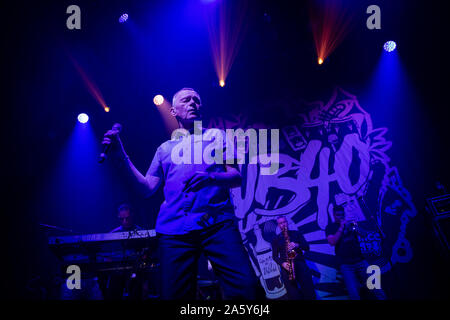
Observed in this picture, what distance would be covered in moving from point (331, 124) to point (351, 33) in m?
2.06

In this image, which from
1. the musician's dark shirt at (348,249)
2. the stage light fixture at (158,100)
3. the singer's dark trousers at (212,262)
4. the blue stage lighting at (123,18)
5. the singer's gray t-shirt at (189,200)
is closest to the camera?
the singer's dark trousers at (212,262)

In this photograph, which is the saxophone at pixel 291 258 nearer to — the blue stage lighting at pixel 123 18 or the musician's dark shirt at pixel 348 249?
the musician's dark shirt at pixel 348 249

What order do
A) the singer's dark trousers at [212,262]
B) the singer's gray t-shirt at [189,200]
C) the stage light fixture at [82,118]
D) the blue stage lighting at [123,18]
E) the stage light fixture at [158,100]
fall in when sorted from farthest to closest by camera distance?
the stage light fixture at [158,100] < the stage light fixture at [82,118] < the blue stage lighting at [123,18] < the singer's gray t-shirt at [189,200] < the singer's dark trousers at [212,262]

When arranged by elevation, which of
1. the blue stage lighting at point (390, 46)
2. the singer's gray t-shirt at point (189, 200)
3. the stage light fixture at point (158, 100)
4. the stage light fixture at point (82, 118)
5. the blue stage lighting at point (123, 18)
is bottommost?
the singer's gray t-shirt at point (189, 200)

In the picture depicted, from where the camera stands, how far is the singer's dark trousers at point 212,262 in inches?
68.7

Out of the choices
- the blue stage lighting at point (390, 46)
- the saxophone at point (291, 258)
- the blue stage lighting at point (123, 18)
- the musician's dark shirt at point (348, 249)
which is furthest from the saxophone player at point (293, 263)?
the blue stage lighting at point (123, 18)

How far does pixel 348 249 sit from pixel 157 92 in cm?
534

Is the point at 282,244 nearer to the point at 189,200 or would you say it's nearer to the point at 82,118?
the point at 189,200

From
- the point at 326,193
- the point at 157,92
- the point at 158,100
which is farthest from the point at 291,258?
the point at 157,92

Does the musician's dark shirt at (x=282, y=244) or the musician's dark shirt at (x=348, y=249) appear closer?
the musician's dark shirt at (x=348, y=249)

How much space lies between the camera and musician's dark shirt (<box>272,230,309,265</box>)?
5418mm

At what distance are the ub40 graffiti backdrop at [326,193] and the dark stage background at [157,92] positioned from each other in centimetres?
24

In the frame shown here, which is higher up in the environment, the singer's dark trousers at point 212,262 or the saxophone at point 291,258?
the singer's dark trousers at point 212,262

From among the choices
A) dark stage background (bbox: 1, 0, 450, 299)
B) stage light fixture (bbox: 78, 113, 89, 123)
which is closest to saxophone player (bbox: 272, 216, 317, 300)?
dark stage background (bbox: 1, 0, 450, 299)
